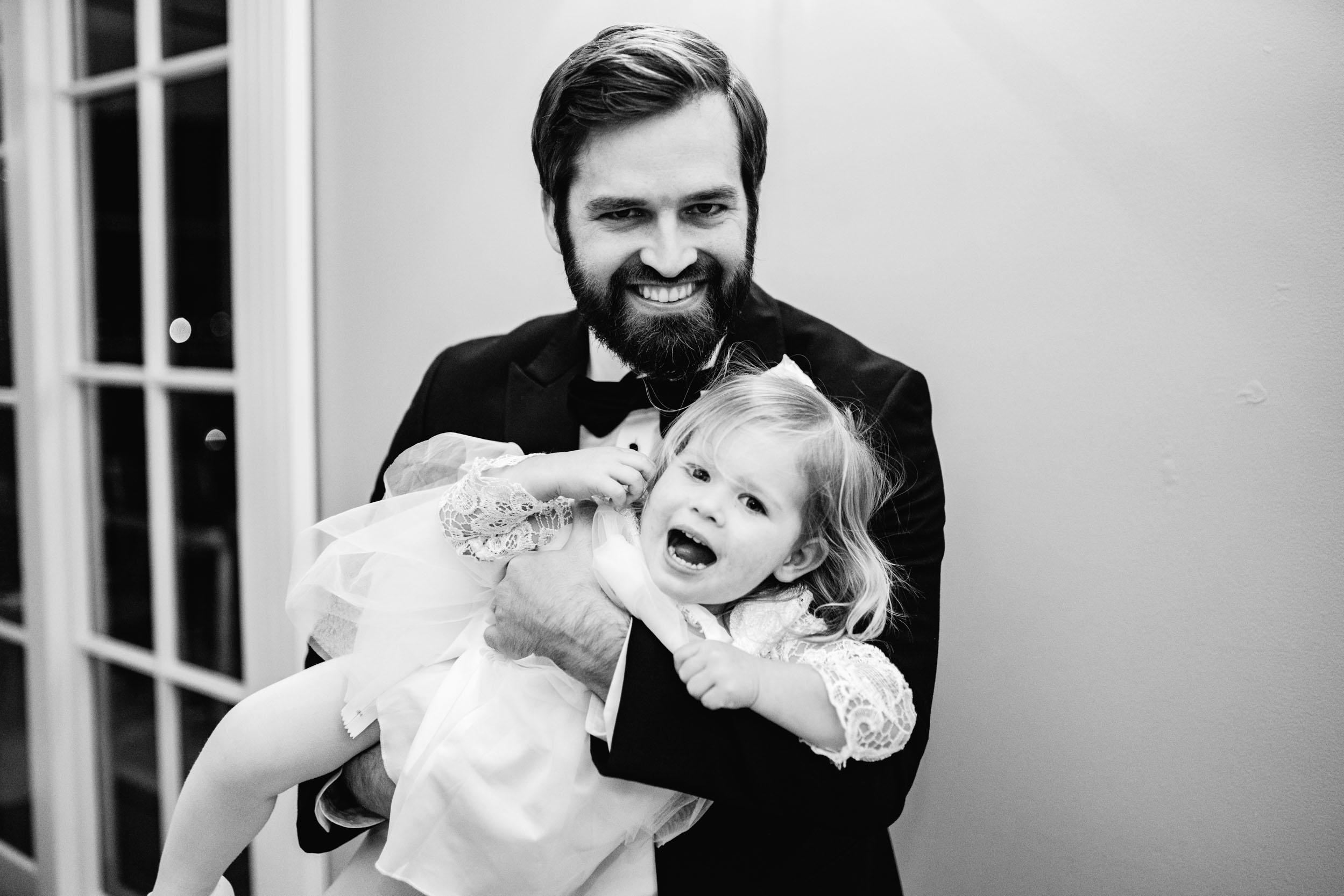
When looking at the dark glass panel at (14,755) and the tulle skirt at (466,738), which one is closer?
the tulle skirt at (466,738)

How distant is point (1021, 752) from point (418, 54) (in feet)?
6.24

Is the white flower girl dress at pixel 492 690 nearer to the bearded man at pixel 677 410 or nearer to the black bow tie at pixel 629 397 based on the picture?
the bearded man at pixel 677 410

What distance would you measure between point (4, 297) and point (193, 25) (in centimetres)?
138

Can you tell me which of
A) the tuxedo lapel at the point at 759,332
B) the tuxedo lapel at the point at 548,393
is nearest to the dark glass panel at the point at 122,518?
the tuxedo lapel at the point at 548,393

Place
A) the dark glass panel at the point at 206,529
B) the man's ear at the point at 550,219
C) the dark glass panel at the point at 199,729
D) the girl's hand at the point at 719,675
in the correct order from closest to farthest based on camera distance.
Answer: the girl's hand at the point at 719,675
the man's ear at the point at 550,219
the dark glass panel at the point at 206,529
the dark glass panel at the point at 199,729

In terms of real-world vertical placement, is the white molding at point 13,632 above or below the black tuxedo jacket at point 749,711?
below

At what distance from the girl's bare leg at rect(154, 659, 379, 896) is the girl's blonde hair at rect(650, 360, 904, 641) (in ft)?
1.76

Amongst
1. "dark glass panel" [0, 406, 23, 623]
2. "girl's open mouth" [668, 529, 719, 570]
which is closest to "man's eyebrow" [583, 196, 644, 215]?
"girl's open mouth" [668, 529, 719, 570]

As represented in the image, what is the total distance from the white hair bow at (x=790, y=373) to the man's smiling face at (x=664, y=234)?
12 centimetres

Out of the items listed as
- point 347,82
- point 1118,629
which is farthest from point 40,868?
point 1118,629

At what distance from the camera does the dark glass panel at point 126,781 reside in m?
2.72

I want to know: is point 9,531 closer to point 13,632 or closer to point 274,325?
point 13,632

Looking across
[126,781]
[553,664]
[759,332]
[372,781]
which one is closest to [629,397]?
[759,332]

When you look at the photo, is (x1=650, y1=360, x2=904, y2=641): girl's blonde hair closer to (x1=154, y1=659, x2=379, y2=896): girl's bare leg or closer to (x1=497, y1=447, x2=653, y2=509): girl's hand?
(x1=497, y1=447, x2=653, y2=509): girl's hand
